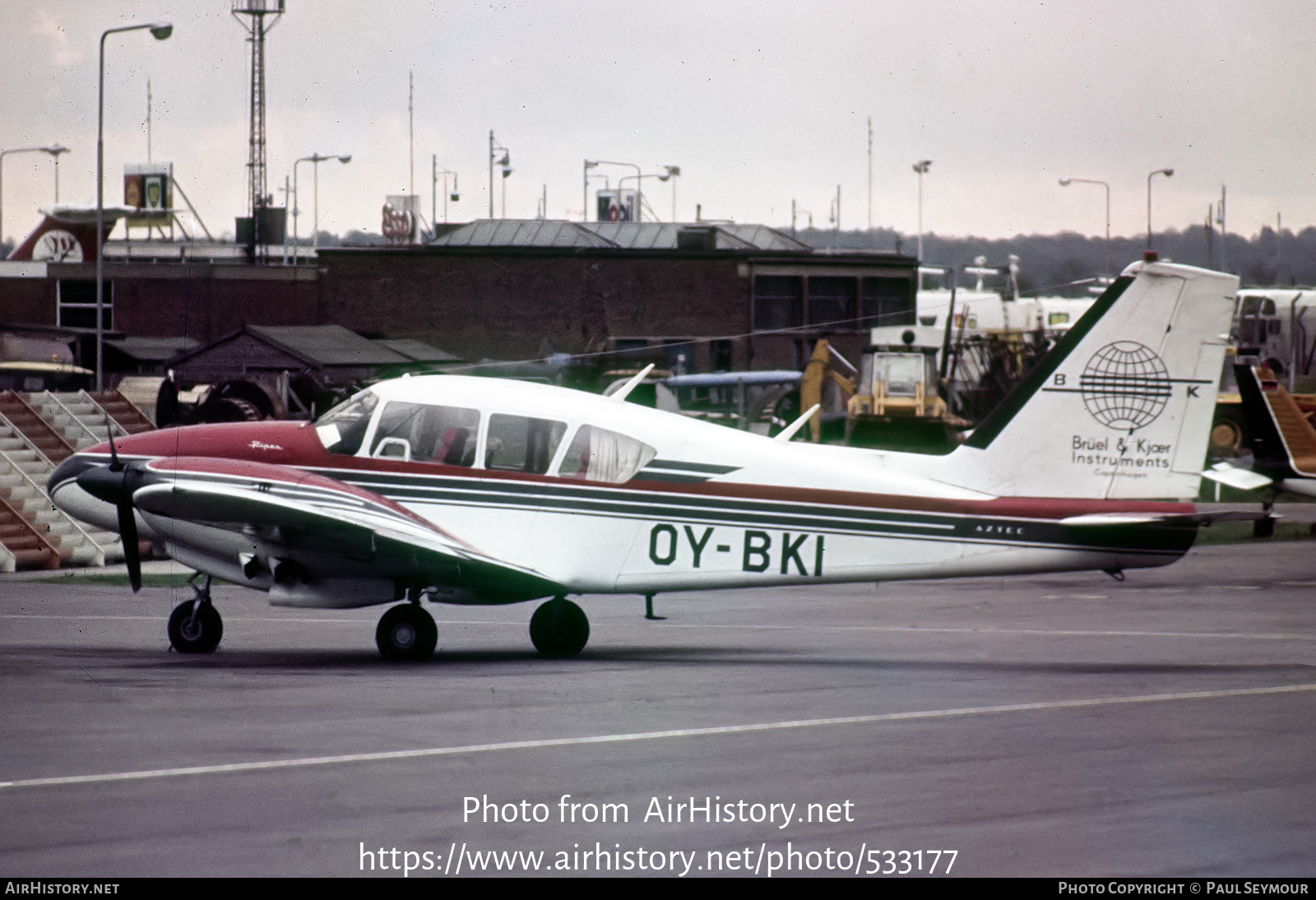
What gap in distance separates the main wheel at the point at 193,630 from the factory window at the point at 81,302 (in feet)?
A: 202

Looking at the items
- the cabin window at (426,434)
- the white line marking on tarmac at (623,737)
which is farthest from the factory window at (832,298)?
the white line marking on tarmac at (623,737)

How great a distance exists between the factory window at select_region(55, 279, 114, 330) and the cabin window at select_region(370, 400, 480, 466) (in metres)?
62.3

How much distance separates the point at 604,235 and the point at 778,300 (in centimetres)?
984

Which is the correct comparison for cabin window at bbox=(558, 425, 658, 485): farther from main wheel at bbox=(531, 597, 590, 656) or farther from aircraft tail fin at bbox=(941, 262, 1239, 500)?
aircraft tail fin at bbox=(941, 262, 1239, 500)

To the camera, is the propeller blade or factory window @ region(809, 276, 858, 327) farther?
factory window @ region(809, 276, 858, 327)

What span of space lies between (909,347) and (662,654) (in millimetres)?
31760

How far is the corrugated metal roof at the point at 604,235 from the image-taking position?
3027 inches

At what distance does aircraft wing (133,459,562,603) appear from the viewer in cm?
1365

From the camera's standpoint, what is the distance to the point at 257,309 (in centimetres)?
7231

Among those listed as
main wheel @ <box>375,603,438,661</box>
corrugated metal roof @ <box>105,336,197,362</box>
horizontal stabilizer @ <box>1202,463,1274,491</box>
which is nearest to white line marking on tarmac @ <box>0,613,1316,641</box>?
main wheel @ <box>375,603,438,661</box>

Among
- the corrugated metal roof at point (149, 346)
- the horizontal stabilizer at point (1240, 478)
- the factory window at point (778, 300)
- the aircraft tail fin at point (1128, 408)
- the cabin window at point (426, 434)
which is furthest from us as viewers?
the factory window at point (778, 300)

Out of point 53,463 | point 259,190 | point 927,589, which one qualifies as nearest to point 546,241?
point 259,190

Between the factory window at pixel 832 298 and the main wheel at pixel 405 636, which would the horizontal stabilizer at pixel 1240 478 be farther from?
the factory window at pixel 832 298

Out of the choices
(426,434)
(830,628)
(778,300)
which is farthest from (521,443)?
(778,300)
